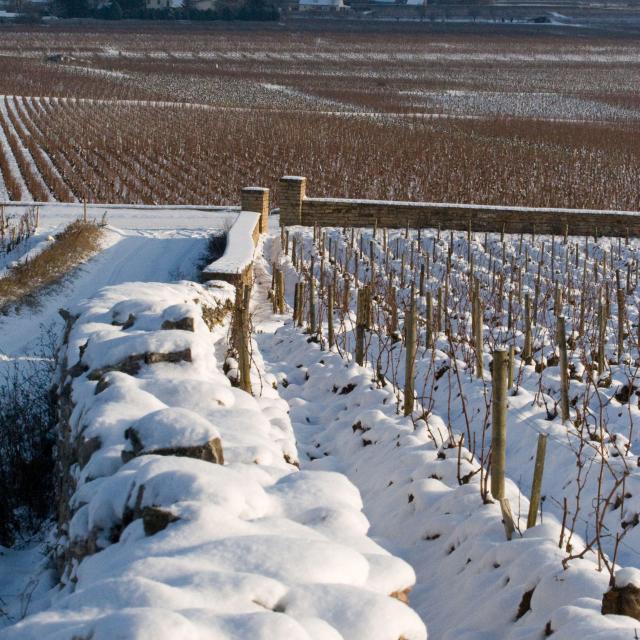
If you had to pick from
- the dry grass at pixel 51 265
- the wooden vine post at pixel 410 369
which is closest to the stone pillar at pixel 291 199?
the dry grass at pixel 51 265

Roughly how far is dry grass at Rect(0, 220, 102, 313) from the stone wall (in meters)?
4.04

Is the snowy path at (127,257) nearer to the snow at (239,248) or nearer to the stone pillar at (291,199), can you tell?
the snow at (239,248)

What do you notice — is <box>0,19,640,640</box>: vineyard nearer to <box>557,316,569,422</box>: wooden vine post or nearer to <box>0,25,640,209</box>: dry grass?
<box>557,316,569,422</box>: wooden vine post

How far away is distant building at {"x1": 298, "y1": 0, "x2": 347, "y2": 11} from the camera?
112m

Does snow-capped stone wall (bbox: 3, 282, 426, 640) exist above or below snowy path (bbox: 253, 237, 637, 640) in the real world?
above

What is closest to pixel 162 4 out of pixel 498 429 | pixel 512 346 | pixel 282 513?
pixel 512 346

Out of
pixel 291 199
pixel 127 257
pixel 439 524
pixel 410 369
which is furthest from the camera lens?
pixel 291 199

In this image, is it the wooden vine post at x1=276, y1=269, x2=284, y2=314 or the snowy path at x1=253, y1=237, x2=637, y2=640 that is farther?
the wooden vine post at x1=276, y1=269, x2=284, y2=314

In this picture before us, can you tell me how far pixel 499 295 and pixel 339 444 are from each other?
643 centimetres

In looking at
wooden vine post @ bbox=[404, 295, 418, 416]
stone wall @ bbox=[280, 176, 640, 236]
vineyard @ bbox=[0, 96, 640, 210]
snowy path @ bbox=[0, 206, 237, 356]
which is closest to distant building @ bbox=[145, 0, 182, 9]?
vineyard @ bbox=[0, 96, 640, 210]

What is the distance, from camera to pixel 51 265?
16.3m

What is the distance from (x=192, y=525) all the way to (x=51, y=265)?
12.6 m

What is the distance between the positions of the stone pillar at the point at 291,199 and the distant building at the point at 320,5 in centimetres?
9608

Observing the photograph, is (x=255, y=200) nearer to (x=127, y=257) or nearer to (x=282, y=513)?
(x=127, y=257)
